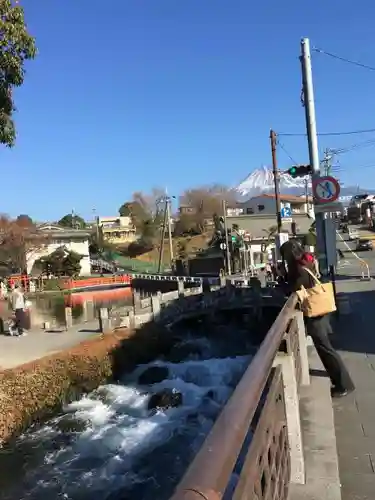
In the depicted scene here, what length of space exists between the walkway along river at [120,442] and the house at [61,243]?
3920cm

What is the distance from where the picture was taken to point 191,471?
115 cm

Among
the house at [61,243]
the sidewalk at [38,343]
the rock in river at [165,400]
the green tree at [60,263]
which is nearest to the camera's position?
the rock in river at [165,400]

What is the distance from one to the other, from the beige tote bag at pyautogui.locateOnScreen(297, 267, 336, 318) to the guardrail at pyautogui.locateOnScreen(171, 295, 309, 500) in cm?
150

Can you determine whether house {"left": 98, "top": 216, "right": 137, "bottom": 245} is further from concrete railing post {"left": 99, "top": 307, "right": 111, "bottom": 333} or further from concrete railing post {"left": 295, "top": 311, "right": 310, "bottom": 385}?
concrete railing post {"left": 295, "top": 311, "right": 310, "bottom": 385}

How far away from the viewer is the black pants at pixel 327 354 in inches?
190

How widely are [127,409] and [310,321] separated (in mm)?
9647

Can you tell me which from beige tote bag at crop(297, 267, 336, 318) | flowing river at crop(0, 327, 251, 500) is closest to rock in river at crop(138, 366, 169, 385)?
flowing river at crop(0, 327, 251, 500)

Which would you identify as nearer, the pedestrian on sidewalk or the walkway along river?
the pedestrian on sidewalk

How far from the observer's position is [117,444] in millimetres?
10984

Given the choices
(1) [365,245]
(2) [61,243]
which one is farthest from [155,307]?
(2) [61,243]

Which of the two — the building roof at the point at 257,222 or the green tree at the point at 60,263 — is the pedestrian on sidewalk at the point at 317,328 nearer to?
the building roof at the point at 257,222

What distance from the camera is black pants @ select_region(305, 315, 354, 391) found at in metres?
4.82

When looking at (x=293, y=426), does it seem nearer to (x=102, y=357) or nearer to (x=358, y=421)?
(x=358, y=421)

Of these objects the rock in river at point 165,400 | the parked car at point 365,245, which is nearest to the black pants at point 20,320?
the rock in river at point 165,400
